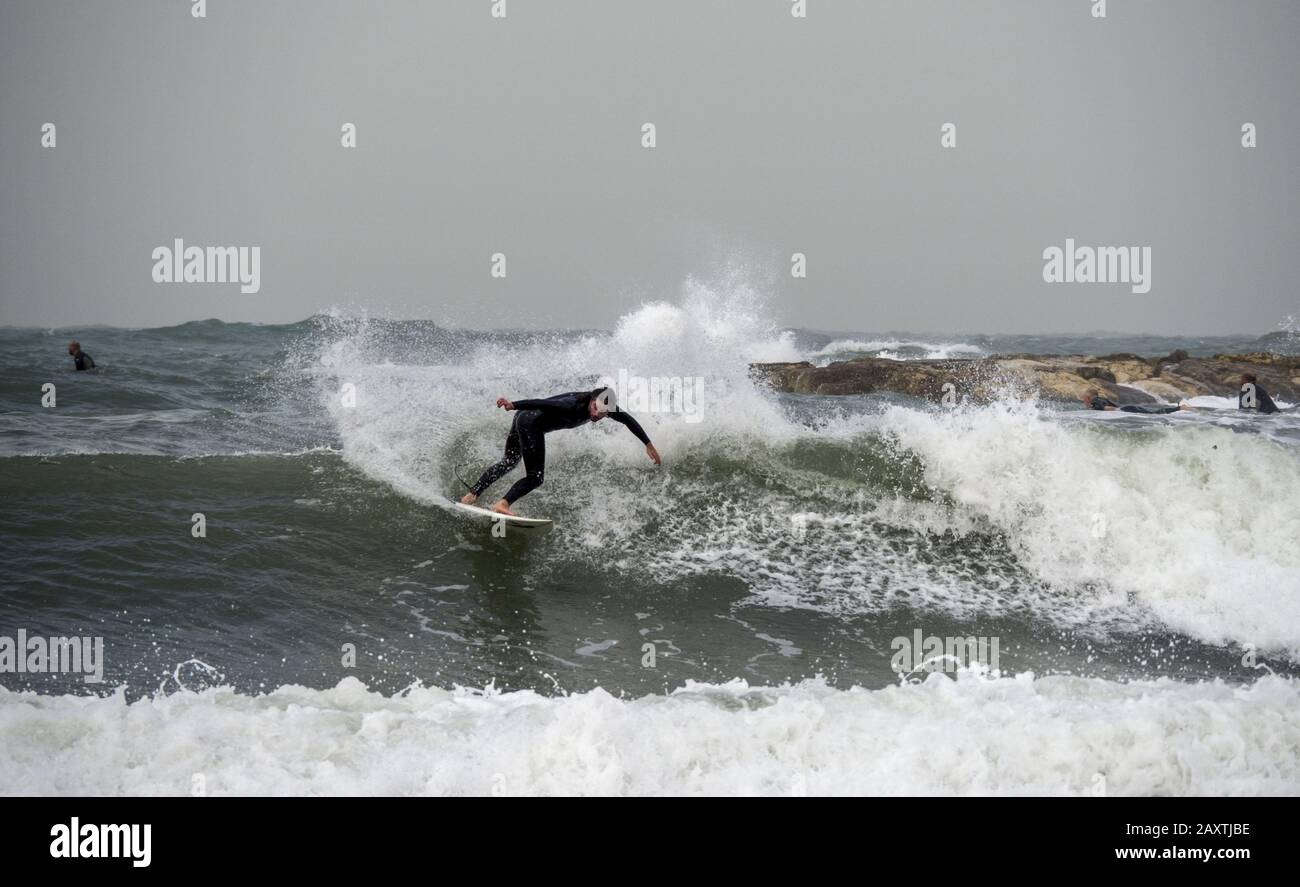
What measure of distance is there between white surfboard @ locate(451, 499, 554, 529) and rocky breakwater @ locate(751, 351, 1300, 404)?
47.8 ft

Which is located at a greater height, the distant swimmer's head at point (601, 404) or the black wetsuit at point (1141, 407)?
the black wetsuit at point (1141, 407)

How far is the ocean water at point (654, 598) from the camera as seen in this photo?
16.6 ft

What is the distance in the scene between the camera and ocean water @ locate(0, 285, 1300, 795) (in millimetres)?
5066

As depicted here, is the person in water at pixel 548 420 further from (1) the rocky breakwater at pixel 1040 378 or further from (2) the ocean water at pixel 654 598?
(1) the rocky breakwater at pixel 1040 378

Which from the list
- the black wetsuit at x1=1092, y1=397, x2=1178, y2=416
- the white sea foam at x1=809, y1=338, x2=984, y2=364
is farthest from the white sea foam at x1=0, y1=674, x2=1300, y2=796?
the white sea foam at x1=809, y1=338, x2=984, y2=364

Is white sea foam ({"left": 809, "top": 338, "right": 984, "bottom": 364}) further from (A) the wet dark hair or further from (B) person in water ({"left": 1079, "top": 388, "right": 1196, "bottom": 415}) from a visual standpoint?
(A) the wet dark hair

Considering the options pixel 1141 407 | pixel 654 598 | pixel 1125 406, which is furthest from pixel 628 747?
pixel 1125 406

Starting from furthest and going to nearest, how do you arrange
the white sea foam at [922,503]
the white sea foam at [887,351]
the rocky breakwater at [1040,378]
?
the white sea foam at [887,351]
the rocky breakwater at [1040,378]
the white sea foam at [922,503]

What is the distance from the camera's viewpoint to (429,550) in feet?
31.2

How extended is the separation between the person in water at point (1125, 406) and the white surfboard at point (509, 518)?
16421mm

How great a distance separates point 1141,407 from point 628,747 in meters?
21.3

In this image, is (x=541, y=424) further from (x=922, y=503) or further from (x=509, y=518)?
(x=922, y=503)

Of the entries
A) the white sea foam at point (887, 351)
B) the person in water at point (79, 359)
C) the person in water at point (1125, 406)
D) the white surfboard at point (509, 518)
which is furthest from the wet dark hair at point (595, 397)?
the white sea foam at point (887, 351)
